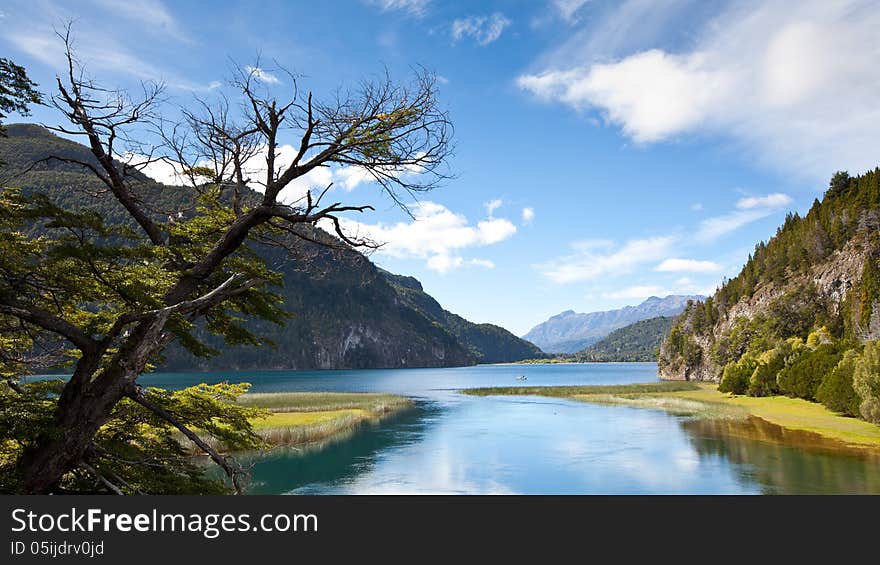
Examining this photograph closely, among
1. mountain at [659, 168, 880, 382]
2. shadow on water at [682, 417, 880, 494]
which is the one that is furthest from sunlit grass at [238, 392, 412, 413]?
mountain at [659, 168, 880, 382]

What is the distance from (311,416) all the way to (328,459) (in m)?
17.7

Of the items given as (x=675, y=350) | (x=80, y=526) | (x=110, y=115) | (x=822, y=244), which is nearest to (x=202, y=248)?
(x=110, y=115)

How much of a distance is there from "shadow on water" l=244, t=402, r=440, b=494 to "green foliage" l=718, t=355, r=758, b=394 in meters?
54.4

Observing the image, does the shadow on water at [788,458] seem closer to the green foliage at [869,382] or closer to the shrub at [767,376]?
the green foliage at [869,382]

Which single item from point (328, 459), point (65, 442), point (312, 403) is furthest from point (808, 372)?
point (65, 442)

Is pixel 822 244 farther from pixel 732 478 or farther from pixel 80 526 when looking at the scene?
pixel 80 526

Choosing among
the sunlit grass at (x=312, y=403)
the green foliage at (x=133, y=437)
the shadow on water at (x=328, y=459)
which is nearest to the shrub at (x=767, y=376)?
the sunlit grass at (x=312, y=403)

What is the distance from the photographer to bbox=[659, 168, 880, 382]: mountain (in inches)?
3292

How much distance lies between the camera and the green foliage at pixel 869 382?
42.0 metres

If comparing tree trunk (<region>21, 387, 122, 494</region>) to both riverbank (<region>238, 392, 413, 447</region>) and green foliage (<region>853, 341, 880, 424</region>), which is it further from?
green foliage (<region>853, 341, 880, 424</region>)

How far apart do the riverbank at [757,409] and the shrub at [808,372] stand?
1.31 meters

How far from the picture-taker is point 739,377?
264ft

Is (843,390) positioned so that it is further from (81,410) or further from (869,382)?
(81,410)

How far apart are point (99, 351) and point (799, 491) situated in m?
28.8
